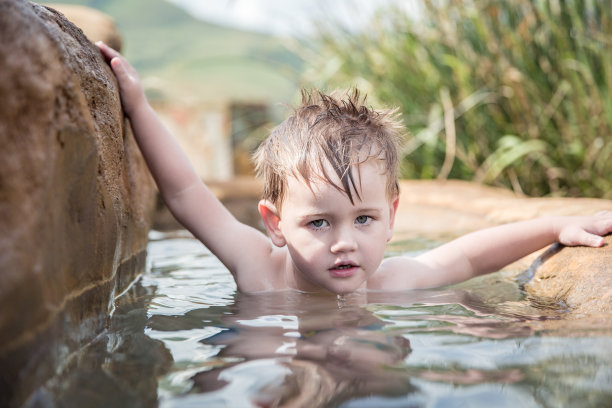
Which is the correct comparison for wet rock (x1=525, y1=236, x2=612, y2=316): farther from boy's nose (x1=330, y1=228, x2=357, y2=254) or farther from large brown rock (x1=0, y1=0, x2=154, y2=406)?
large brown rock (x1=0, y1=0, x2=154, y2=406)

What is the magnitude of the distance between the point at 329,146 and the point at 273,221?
1.15 ft

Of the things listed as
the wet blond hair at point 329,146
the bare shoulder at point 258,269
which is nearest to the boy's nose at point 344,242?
the wet blond hair at point 329,146

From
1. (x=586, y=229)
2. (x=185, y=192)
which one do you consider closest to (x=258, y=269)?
(x=185, y=192)

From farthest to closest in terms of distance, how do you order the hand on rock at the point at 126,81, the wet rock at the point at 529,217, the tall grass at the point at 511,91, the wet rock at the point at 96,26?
1. the tall grass at the point at 511,91
2. the wet rock at the point at 96,26
3. the hand on rock at the point at 126,81
4. the wet rock at the point at 529,217

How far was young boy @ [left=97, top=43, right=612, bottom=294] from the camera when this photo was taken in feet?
6.70

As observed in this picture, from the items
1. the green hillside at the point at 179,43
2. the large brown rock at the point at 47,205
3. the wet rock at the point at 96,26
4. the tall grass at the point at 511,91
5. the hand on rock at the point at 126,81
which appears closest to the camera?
the large brown rock at the point at 47,205

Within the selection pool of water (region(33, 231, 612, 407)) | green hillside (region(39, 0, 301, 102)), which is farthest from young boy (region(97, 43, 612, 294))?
green hillside (region(39, 0, 301, 102))

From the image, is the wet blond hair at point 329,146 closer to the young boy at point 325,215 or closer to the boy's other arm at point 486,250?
the young boy at point 325,215

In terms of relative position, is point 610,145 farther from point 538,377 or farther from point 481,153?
point 538,377

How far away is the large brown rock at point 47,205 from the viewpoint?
1.18 metres

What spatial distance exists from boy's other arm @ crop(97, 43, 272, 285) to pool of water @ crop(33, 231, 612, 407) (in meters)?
0.25

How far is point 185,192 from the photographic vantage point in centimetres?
248

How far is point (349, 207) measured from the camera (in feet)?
6.61

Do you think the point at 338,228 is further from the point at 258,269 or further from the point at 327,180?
the point at 258,269
